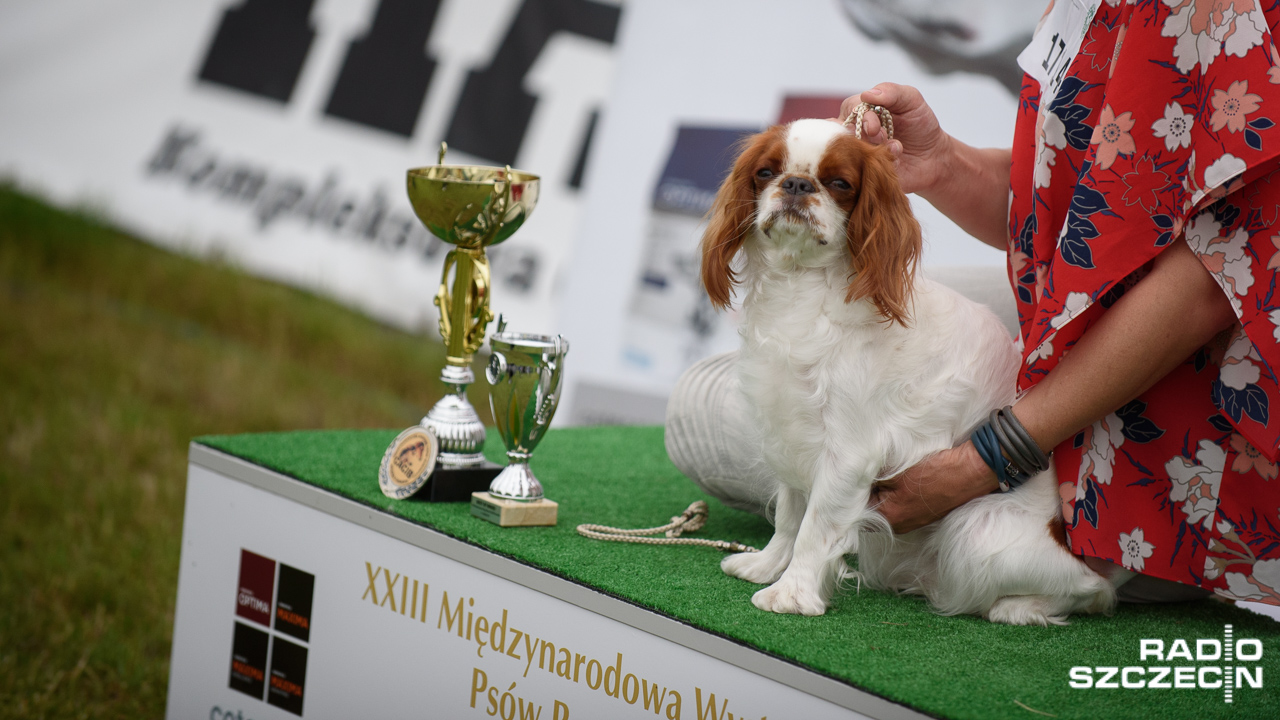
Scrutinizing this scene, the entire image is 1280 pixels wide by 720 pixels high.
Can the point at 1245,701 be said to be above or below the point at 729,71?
below

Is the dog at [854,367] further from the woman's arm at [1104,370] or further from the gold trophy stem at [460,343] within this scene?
the gold trophy stem at [460,343]

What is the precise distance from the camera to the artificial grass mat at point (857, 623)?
1.26 meters

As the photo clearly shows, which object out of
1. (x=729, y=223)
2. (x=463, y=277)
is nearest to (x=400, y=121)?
(x=463, y=277)

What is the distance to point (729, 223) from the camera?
1.45m

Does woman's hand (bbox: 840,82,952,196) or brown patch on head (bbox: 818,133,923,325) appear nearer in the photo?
brown patch on head (bbox: 818,133,923,325)

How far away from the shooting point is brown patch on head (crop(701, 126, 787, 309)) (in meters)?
1.40

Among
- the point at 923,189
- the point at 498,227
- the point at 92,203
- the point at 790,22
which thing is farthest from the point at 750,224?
the point at 92,203

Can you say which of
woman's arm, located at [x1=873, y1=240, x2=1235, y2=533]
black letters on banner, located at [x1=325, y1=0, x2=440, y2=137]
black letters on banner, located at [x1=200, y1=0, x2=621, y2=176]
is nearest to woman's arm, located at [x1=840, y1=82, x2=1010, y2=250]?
woman's arm, located at [x1=873, y1=240, x2=1235, y2=533]

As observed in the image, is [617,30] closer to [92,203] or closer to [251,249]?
[251,249]

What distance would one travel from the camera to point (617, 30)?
4.48 metres

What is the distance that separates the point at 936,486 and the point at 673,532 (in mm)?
530

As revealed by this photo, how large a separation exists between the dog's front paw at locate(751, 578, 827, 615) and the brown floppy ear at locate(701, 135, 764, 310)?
1.43 ft

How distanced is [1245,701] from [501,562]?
1076 mm

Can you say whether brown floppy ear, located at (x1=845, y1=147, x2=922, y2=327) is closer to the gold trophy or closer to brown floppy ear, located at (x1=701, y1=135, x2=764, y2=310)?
brown floppy ear, located at (x1=701, y1=135, x2=764, y2=310)
